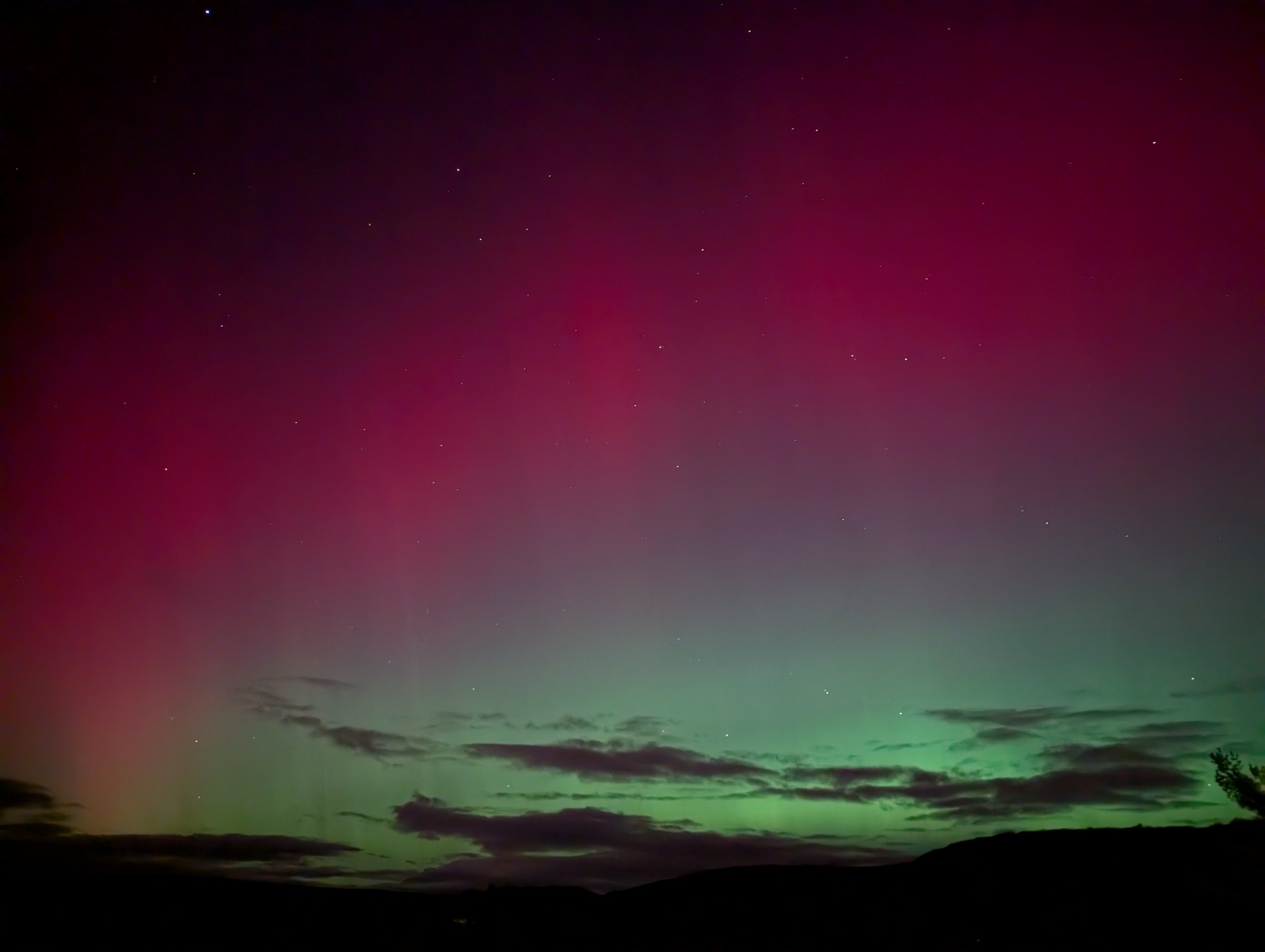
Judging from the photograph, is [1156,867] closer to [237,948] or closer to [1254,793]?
[1254,793]

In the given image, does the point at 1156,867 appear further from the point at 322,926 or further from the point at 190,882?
the point at 190,882

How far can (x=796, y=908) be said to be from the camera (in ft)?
118

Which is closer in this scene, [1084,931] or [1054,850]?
[1084,931]

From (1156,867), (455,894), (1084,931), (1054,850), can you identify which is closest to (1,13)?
→ (1084,931)

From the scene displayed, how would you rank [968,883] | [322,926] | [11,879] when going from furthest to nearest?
[11,879] < [322,926] < [968,883]

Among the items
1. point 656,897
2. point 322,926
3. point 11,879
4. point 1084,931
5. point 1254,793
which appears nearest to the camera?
point 1084,931

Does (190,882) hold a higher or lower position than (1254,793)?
lower

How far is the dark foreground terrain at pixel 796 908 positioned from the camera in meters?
27.3

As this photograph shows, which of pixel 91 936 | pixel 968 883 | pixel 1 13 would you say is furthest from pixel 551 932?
pixel 1 13

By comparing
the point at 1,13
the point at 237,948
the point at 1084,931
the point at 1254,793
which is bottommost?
the point at 237,948

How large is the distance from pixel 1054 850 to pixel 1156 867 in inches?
176

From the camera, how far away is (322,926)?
38688 mm

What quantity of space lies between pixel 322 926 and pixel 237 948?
4.50m

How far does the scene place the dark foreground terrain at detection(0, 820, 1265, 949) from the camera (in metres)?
27.3
